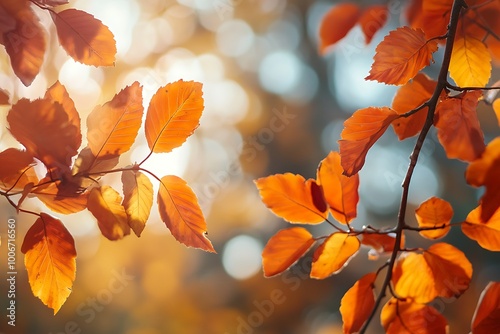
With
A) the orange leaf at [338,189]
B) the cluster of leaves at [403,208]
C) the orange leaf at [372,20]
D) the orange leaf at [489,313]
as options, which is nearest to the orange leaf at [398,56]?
the cluster of leaves at [403,208]

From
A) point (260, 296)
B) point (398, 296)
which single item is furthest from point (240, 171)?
point (398, 296)

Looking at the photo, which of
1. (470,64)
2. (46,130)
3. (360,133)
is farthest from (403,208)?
(46,130)

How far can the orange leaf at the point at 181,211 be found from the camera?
15.8 inches

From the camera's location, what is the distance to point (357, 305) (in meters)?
0.45

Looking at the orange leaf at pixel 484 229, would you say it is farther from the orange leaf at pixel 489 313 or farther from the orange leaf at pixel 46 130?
the orange leaf at pixel 46 130

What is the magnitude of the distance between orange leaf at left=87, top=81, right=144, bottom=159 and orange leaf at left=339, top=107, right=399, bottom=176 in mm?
171

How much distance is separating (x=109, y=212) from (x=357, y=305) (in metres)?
0.25

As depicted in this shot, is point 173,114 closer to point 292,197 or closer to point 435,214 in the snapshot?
point 292,197

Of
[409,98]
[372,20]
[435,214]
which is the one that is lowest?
[435,214]

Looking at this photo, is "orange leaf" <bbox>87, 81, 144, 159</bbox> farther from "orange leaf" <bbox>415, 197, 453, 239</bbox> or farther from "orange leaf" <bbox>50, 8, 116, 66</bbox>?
"orange leaf" <bbox>415, 197, 453, 239</bbox>

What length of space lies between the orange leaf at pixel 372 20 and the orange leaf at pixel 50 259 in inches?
20.1

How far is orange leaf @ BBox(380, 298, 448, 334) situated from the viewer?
1.45 feet

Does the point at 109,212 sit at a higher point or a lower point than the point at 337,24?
lower

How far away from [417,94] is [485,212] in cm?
13
